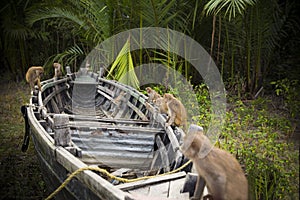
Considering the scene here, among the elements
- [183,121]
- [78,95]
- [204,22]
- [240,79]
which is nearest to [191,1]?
[204,22]

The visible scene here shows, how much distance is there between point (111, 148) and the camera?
11.8ft

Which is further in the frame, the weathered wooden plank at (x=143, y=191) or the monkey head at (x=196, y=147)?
the weathered wooden plank at (x=143, y=191)

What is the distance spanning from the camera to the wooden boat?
7.54 ft

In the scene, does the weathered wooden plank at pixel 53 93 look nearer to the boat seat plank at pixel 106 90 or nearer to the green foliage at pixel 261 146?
the boat seat plank at pixel 106 90

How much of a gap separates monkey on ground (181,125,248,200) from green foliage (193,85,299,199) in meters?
0.77

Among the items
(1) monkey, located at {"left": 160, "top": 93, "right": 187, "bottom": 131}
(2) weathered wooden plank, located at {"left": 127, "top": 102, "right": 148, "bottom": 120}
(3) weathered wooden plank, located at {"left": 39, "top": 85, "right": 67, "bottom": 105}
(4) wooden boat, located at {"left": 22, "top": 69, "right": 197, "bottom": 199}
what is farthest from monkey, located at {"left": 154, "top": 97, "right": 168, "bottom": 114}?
(3) weathered wooden plank, located at {"left": 39, "top": 85, "right": 67, "bottom": 105}

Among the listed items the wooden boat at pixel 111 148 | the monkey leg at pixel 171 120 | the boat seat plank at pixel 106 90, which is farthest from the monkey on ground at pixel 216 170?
the boat seat plank at pixel 106 90

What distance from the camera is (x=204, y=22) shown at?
654 cm

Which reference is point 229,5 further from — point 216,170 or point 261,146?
point 216,170

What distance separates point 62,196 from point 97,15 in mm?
A: 4293

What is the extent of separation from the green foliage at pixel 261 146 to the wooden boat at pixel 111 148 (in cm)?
78

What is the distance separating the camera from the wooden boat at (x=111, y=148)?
2.30 meters

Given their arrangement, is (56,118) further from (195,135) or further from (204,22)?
(204,22)

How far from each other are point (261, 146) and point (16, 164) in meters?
3.05
